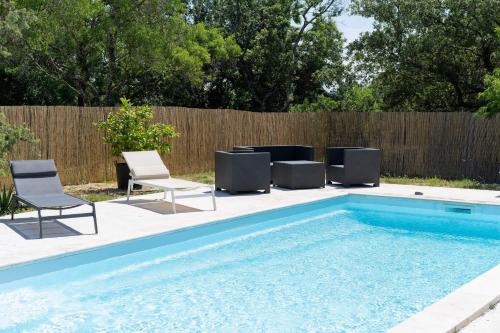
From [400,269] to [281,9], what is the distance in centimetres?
1937

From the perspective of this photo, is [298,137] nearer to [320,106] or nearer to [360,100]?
[360,100]

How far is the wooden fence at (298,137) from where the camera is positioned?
1196 centimetres

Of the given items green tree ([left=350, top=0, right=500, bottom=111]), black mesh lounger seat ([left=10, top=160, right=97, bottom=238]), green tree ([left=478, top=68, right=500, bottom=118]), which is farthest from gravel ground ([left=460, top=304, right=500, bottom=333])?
green tree ([left=350, top=0, right=500, bottom=111])

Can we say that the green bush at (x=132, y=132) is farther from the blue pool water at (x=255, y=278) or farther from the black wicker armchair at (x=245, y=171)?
the blue pool water at (x=255, y=278)

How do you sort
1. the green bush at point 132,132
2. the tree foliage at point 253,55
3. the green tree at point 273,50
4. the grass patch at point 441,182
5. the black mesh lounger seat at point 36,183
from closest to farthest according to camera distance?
the black mesh lounger seat at point 36,183 < the green bush at point 132,132 < the grass patch at point 441,182 < the tree foliage at point 253,55 < the green tree at point 273,50

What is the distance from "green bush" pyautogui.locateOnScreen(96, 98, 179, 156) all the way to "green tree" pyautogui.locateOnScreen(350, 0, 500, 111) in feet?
30.6

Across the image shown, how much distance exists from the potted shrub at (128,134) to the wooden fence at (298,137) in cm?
89

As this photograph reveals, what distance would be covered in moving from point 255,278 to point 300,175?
573 centimetres

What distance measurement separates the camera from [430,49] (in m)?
18.0

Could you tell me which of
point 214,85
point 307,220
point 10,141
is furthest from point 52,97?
point 307,220

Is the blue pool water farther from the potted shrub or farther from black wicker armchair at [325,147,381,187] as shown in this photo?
the potted shrub

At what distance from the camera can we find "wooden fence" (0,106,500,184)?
12.0 m

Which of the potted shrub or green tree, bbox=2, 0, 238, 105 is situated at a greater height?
green tree, bbox=2, 0, 238, 105

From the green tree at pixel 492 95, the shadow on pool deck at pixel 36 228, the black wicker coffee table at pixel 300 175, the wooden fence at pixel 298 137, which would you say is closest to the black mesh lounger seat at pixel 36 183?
the shadow on pool deck at pixel 36 228
